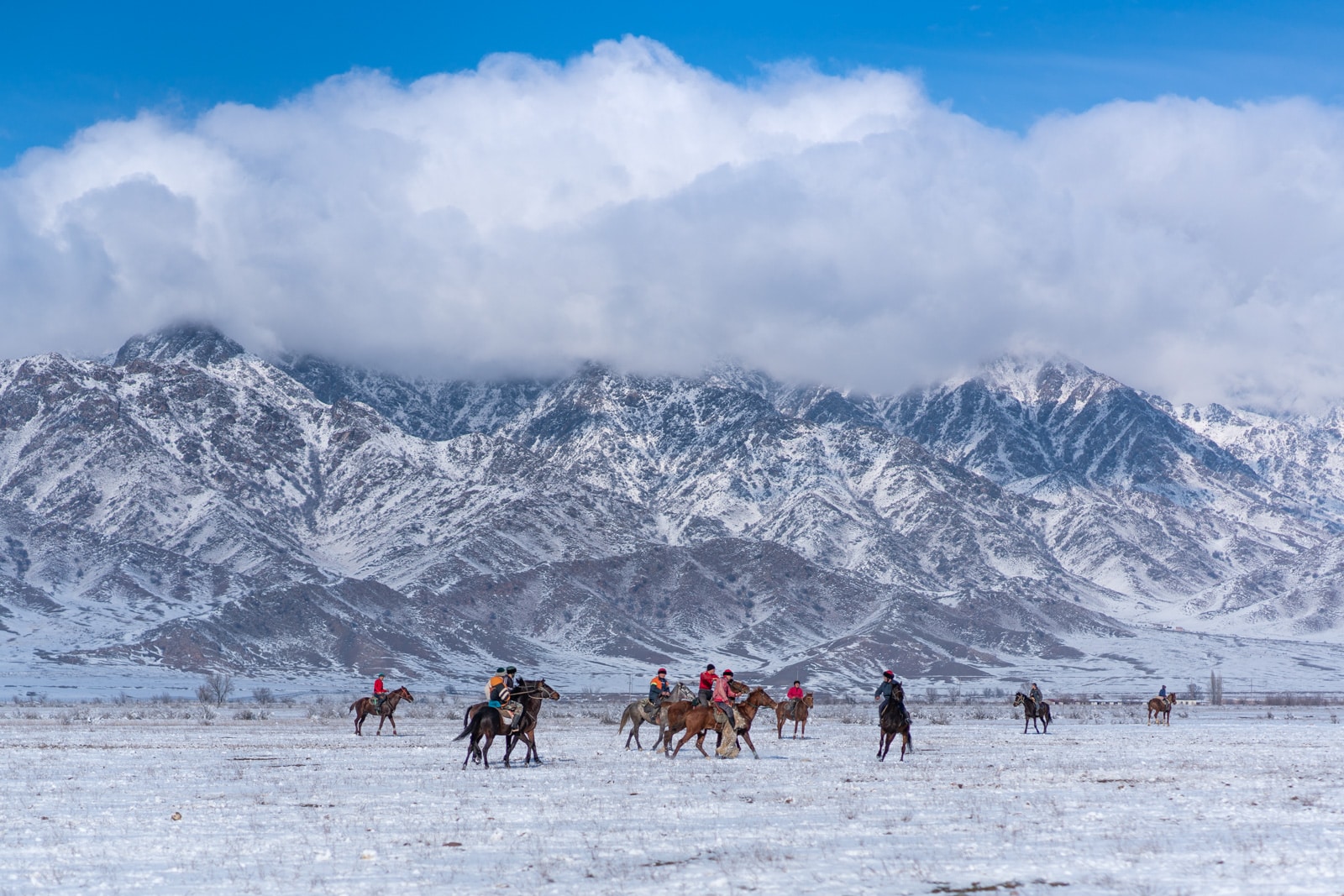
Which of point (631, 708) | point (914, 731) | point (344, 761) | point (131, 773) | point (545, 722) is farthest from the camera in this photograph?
point (545, 722)

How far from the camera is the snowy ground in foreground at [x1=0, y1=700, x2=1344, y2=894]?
17547 mm

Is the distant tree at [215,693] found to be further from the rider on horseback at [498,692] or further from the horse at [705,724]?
the horse at [705,724]

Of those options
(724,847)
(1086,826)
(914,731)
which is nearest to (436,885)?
(724,847)

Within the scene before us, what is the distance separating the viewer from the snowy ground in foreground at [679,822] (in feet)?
57.6

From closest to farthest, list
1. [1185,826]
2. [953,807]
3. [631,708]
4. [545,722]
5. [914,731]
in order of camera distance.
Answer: [1185,826]
[953,807]
[631,708]
[914,731]
[545,722]

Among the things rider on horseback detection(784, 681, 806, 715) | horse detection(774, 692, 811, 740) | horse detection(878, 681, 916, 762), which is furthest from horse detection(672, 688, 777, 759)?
rider on horseback detection(784, 681, 806, 715)

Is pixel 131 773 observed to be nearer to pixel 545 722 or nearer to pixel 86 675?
pixel 545 722

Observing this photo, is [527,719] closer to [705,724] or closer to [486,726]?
[486,726]

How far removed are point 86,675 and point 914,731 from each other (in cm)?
15884

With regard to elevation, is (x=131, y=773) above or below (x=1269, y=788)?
below

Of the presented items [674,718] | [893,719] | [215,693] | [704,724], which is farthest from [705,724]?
[215,693]

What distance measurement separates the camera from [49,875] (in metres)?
18.2

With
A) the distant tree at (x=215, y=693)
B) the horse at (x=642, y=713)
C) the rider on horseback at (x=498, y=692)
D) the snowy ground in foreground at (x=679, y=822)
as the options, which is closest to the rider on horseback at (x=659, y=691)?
the horse at (x=642, y=713)

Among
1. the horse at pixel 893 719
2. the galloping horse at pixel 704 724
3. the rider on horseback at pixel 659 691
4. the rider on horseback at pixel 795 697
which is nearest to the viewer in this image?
the galloping horse at pixel 704 724
